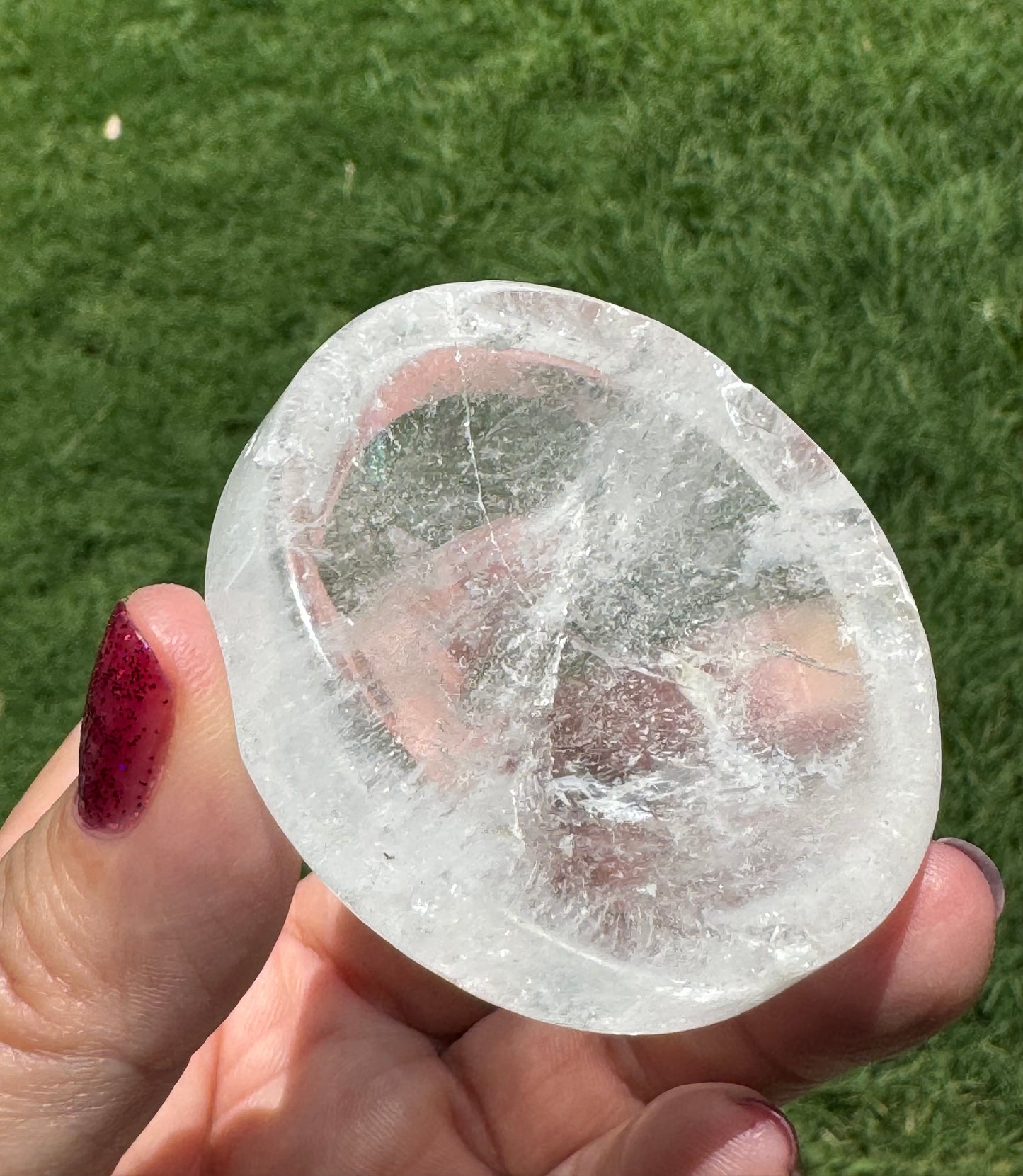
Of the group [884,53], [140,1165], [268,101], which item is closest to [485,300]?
[140,1165]

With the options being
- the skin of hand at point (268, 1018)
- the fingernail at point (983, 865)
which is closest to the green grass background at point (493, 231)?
the fingernail at point (983, 865)

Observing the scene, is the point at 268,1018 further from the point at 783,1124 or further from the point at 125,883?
the point at 783,1124

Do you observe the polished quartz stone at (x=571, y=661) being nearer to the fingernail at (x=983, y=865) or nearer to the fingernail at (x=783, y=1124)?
the fingernail at (x=783, y=1124)

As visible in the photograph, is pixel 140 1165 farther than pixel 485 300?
Yes

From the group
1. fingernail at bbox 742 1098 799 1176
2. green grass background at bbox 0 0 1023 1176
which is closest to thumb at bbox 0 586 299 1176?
fingernail at bbox 742 1098 799 1176

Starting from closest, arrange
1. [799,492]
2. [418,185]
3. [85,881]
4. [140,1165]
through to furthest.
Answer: [85,881] < [799,492] < [140,1165] < [418,185]

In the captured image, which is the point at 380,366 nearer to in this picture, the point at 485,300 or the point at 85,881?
the point at 485,300

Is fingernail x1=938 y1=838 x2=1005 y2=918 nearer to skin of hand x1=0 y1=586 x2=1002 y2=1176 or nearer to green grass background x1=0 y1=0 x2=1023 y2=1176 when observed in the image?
skin of hand x1=0 y1=586 x2=1002 y2=1176
